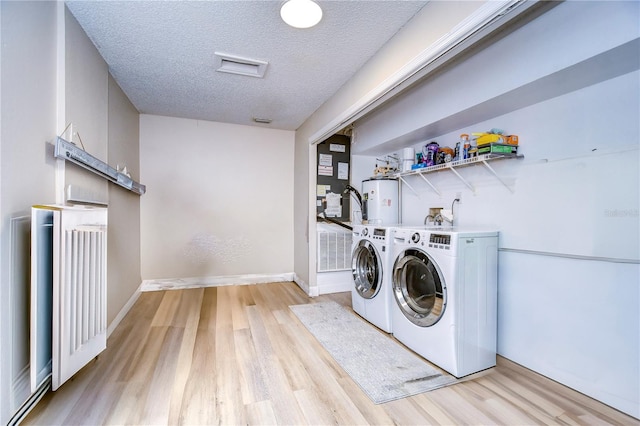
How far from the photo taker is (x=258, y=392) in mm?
1581

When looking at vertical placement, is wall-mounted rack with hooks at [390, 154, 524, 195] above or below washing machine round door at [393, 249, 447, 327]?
above

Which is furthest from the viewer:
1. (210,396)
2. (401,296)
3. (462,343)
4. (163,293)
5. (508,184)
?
(163,293)

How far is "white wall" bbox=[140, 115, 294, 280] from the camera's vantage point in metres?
3.60

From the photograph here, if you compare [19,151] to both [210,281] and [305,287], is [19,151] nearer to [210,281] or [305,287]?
[210,281]

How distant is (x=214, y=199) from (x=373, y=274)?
2.50 metres

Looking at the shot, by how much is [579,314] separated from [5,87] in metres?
3.17

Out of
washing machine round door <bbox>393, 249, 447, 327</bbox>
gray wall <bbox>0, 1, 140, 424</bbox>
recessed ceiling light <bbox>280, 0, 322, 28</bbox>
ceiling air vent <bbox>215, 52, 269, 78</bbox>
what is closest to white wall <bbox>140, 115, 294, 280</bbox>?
gray wall <bbox>0, 1, 140, 424</bbox>

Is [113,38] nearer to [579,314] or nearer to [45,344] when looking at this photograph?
[45,344]

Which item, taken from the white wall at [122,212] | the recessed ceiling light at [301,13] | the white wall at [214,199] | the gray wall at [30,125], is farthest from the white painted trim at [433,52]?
the white wall at [122,212]

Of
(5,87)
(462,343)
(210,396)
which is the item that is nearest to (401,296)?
(462,343)

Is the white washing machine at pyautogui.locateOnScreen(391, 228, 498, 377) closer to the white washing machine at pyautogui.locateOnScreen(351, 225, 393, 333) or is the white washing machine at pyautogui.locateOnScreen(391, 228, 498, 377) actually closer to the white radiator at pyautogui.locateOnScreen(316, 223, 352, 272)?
the white washing machine at pyautogui.locateOnScreen(351, 225, 393, 333)

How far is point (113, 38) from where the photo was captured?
1955mm

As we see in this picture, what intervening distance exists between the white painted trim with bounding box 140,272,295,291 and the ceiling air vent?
270 cm

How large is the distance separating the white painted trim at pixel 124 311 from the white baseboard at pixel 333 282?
212cm
